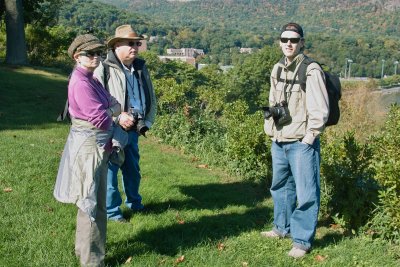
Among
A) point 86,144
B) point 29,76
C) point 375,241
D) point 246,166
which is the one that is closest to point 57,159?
point 246,166

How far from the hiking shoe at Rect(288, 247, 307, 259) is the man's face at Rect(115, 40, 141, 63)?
2.41 meters

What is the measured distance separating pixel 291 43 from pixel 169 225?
225 cm

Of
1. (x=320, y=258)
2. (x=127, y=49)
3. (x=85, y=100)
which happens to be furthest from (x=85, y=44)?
(x=320, y=258)

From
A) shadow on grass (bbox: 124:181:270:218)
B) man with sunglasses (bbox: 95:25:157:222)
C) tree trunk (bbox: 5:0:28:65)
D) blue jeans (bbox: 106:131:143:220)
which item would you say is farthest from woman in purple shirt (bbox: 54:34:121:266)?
tree trunk (bbox: 5:0:28:65)

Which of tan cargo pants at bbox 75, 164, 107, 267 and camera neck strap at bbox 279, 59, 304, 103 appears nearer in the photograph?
tan cargo pants at bbox 75, 164, 107, 267

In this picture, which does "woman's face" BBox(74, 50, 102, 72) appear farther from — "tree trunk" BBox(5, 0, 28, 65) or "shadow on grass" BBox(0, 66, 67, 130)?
"tree trunk" BBox(5, 0, 28, 65)

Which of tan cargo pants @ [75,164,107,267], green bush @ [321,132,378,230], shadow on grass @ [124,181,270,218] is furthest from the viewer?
shadow on grass @ [124,181,270,218]

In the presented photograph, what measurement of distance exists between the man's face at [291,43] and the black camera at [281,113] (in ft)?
1.44

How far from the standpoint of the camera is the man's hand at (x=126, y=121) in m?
4.17

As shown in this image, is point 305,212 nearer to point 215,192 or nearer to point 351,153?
point 351,153

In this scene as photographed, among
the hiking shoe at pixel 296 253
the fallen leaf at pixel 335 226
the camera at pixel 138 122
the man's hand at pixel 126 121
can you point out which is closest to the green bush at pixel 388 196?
the fallen leaf at pixel 335 226

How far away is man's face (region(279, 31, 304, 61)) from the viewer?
399 centimetres

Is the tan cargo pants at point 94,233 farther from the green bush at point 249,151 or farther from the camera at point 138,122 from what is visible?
the green bush at point 249,151

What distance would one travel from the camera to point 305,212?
4.21m
